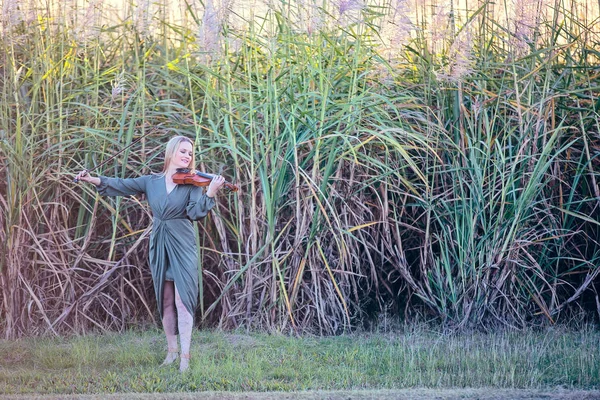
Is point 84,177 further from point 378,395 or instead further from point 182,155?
point 378,395

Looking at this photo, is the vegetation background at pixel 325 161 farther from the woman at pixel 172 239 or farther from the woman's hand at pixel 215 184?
the woman's hand at pixel 215 184

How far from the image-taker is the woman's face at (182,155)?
580 centimetres

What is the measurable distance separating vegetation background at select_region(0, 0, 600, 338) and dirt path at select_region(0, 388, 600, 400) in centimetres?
175

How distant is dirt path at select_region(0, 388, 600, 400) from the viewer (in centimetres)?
488

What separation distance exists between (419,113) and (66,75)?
3075 millimetres

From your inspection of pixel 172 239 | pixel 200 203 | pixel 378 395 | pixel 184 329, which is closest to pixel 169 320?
pixel 184 329

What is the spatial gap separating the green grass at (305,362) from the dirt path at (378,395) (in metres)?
0.14

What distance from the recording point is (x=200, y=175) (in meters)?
5.64

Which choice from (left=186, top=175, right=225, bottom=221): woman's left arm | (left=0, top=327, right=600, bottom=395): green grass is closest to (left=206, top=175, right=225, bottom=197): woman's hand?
(left=186, top=175, right=225, bottom=221): woman's left arm

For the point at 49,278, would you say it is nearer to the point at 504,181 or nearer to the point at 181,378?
the point at 181,378

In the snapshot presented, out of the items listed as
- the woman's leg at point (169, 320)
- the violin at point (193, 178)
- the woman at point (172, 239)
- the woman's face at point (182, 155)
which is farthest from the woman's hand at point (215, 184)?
the woman's leg at point (169, 320)

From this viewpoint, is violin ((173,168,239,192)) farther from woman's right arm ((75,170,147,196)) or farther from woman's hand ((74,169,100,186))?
Answer: woman's hand ((74,169,100,186))

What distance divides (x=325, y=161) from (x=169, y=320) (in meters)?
2.06

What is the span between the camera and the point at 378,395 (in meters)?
4.92
